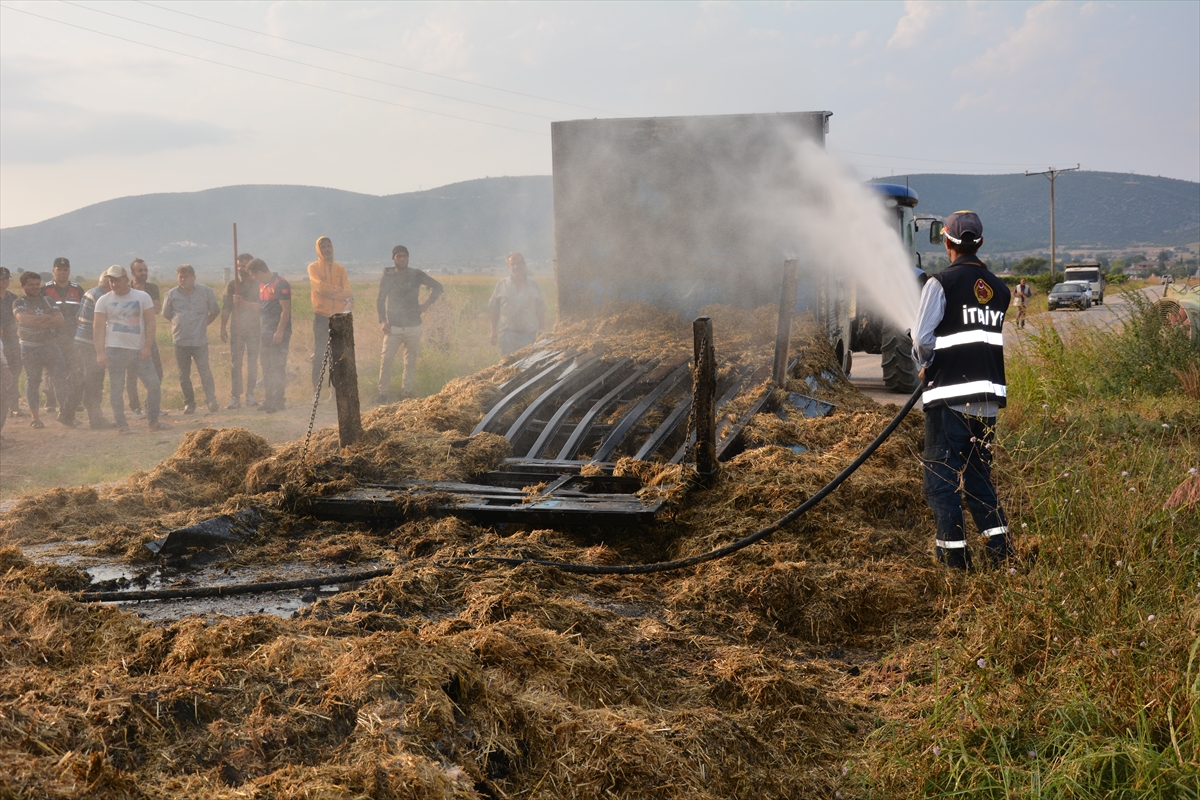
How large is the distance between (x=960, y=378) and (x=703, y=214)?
548 centimetres

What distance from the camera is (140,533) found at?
5145 millimetres

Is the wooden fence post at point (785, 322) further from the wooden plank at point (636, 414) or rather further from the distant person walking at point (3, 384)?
the distant person walking at point (3, 384)

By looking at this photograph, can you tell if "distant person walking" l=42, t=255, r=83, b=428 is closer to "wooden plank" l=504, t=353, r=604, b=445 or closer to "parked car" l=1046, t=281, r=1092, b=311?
"wooden plank" l=504, t=353, r=604, b=445

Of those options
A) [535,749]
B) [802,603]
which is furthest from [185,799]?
[802,603]

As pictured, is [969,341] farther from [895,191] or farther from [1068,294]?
[1068,294]

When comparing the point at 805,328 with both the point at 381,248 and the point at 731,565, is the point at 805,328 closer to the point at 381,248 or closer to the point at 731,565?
the point at 731,565

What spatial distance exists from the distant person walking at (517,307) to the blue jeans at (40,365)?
5.51 metres

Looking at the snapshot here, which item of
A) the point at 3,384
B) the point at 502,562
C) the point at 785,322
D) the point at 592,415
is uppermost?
the point at 785,322

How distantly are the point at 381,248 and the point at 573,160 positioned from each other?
189433mm

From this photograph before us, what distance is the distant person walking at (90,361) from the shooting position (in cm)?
1128

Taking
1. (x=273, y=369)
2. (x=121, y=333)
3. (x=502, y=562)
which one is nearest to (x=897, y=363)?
(x=273, y=369)

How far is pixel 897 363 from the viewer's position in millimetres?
12070

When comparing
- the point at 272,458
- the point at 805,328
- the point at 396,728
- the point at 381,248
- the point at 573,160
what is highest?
the point at 381,248

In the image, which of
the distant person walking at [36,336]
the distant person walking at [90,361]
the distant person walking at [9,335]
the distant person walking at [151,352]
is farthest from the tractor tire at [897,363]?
the distant person walking at [9,335]
